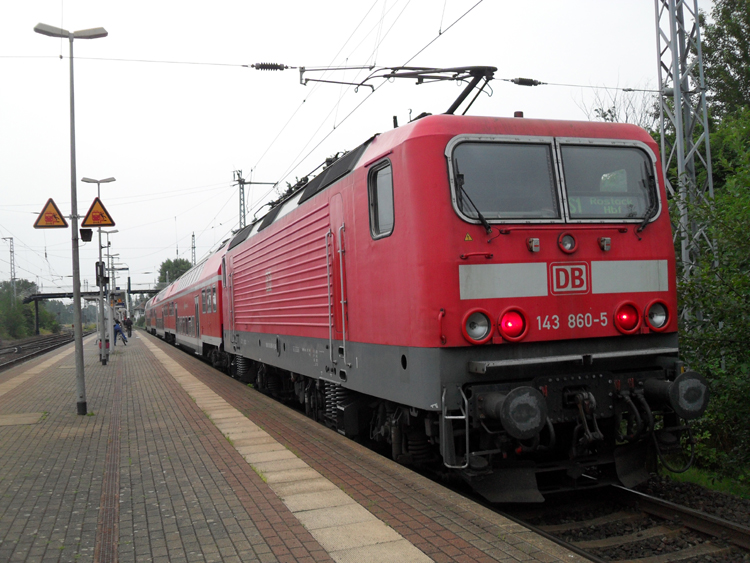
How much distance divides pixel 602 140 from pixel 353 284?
275 centimetres

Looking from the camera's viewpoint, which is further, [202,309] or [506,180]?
[202,309]

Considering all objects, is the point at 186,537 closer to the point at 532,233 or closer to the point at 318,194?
the point at 532,233

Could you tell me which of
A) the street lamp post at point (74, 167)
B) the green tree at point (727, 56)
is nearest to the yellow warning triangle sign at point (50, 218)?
the street lamp post at point (74, 167)

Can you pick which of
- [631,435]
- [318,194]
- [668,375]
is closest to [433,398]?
[631,435]

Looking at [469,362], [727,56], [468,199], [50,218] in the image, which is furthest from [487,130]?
[727,56]

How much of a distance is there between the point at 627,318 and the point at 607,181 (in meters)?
1.27

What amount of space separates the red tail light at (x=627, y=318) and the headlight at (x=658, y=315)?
0.14 metres

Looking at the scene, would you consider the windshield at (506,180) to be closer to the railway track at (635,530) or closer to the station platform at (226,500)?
the station platform at (226,500)

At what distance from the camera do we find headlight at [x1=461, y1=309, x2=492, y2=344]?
5.23 meters

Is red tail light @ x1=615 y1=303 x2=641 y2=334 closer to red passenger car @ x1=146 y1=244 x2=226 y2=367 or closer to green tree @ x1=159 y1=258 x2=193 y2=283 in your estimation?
red passenger car @ x1=146 y1=244 x2=226 y2=367

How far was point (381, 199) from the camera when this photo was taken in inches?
242

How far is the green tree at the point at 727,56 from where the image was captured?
2345 cm

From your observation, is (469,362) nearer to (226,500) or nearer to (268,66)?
(226,500)

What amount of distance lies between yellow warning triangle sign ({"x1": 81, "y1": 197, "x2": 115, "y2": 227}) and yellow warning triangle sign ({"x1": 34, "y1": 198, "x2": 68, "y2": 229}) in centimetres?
70
